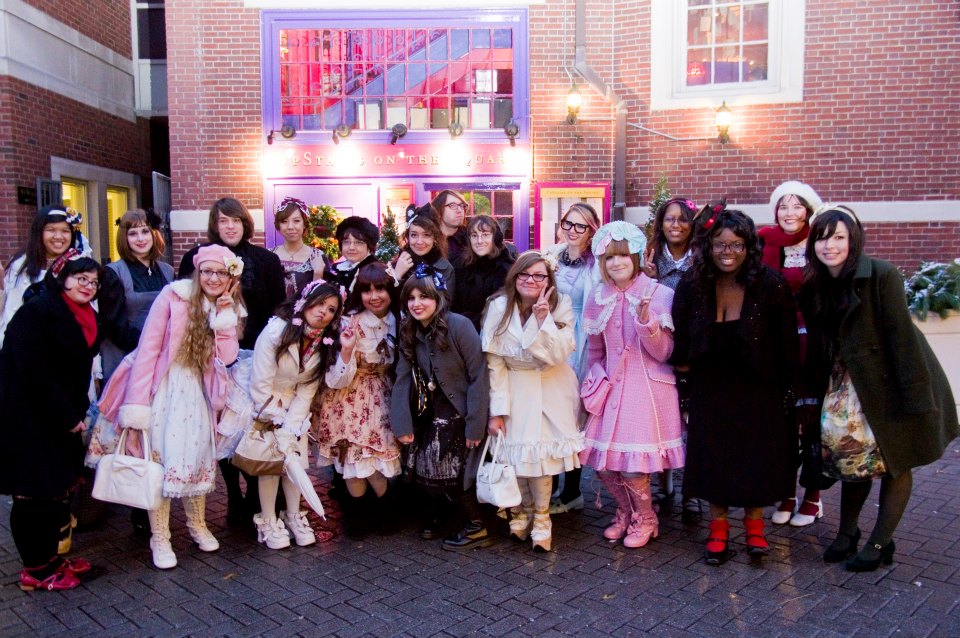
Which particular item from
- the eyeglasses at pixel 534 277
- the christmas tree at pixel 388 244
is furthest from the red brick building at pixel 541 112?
the eyeglasses at pixel 534 277

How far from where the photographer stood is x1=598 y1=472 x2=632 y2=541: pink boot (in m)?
4.67

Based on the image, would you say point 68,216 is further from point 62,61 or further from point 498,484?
point 62,61

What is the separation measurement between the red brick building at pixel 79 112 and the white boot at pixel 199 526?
23.5 feet

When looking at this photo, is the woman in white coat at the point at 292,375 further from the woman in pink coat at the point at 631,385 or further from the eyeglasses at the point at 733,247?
the eyeglasses at the point at 733,247

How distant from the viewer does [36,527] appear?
4105 mm

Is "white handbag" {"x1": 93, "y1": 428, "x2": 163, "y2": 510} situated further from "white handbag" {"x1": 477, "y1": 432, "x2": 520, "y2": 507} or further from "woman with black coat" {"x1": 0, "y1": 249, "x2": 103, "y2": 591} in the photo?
"white handbag" {"x1": 477, "y1": 432, "x2": 520, "y2": 507}

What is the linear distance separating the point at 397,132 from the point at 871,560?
7.42 meters

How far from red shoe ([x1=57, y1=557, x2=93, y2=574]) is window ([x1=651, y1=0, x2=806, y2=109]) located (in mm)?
8052

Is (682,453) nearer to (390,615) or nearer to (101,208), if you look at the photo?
(390,615)

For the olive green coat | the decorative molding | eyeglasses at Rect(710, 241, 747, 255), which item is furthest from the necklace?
the decorative molding

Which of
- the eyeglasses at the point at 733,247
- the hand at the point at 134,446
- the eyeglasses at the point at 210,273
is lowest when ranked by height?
the hand at the point at 134,446

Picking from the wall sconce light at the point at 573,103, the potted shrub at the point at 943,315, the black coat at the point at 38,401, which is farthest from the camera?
the wall sconce light at the point at 573,103

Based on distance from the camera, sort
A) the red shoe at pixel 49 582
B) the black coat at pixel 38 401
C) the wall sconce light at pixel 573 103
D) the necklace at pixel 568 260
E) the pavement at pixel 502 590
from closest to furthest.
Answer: the pavement at pixel 502 590, the black coat at pixel 38 401, the red shoe at pixel 49 582, the necklace at pixel 568 260, the wall sconce light at pixel 573 103

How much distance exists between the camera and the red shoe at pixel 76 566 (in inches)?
167
